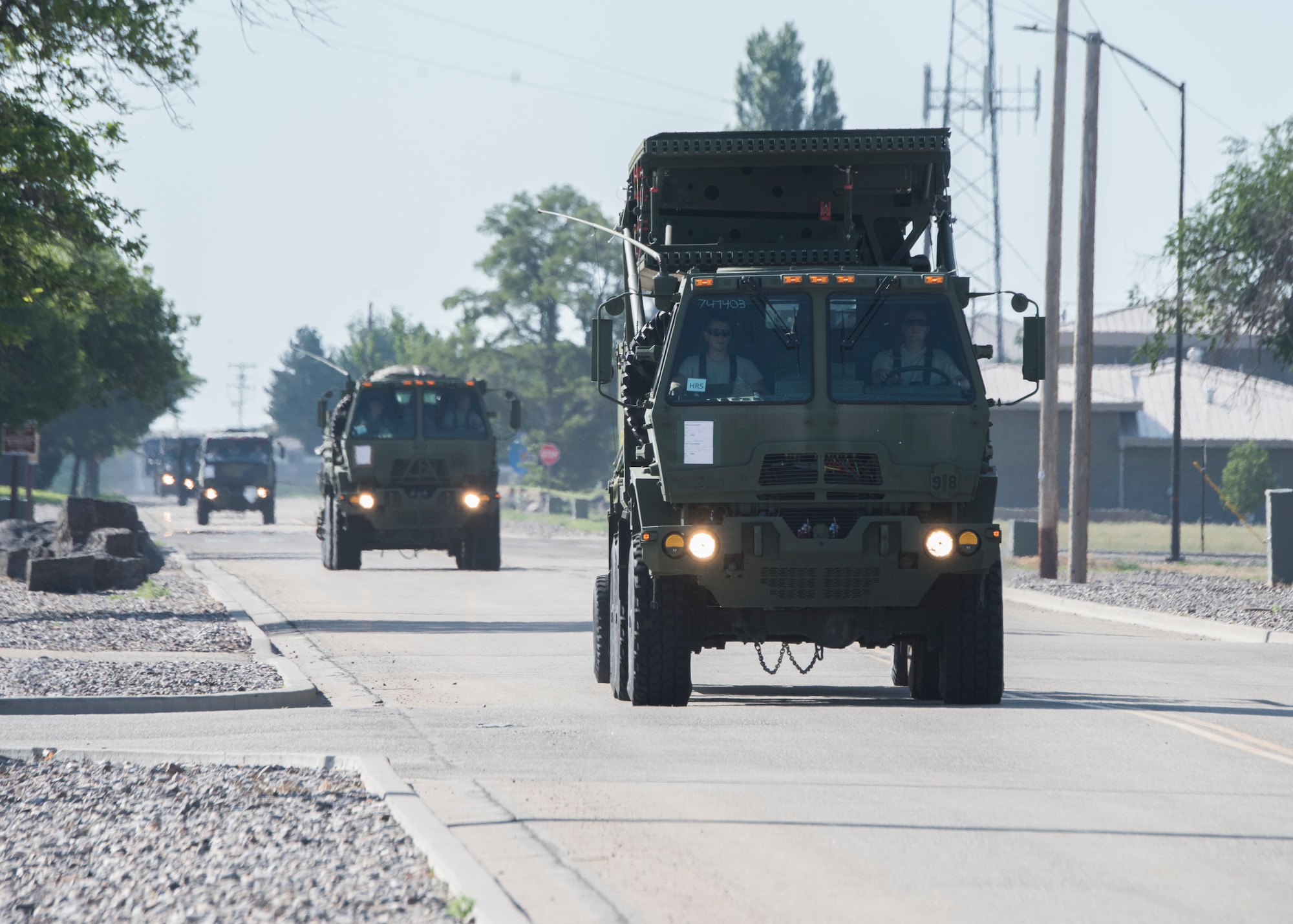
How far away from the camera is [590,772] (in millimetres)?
8891

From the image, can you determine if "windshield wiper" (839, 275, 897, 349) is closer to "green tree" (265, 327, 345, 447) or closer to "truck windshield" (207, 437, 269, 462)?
"truck windshield" (207, 437, 269, 462)

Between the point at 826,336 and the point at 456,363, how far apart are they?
263 feet

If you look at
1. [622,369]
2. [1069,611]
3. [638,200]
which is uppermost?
[638,200]

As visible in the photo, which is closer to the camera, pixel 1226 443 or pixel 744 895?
pixel 744 895

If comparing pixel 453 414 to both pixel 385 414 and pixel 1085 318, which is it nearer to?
pixel 385 414

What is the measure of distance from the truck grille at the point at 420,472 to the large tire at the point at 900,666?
15261 millimetres

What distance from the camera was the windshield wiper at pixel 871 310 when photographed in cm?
1089

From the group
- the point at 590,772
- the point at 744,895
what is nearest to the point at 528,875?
the point at 744,895

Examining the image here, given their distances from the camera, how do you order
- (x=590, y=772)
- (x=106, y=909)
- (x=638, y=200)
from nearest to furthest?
1. (x=106, y=909)
2. (x=590, y=772)
3. (x=638, y=200)

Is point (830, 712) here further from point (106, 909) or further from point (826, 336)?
point (106, 909)

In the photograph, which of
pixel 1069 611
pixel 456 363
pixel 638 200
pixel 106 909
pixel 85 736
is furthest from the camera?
pixel 456 363

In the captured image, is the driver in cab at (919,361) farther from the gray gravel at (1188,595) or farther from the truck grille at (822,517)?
the gray gravel at (1188,595)

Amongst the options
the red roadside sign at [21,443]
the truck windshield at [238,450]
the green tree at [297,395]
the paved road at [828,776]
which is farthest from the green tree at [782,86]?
the green tree at [297,395]

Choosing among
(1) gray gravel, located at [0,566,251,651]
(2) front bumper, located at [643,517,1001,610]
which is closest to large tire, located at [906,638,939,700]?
(2) front bumper, located at [643,517,1001,610]
